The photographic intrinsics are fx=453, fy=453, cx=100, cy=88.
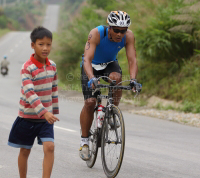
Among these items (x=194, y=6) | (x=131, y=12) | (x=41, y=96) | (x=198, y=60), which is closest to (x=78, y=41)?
(x=131, y=12)

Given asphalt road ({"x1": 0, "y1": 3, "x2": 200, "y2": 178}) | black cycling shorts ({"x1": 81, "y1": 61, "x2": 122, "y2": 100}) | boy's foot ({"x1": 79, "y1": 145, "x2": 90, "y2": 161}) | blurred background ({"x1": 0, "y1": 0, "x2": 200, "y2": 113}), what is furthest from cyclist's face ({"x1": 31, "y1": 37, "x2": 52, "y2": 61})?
blurred background ({"x1": 0, "y1": 0, "x2": 200, "y2": 113})

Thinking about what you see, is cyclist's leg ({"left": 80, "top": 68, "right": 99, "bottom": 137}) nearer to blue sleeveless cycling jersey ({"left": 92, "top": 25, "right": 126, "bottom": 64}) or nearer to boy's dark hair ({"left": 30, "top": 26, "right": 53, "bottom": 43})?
blue sleeveless cycling jersey ({"left": 92, "top": 25, "right": 126, "bottom": 64})

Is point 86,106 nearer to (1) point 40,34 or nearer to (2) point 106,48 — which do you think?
(2) point 106,48

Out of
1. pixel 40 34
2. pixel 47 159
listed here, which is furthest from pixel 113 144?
pixel 40 34

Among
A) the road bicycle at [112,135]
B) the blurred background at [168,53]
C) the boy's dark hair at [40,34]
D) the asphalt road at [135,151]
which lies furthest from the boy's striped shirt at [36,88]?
the blurred background at [168,53]

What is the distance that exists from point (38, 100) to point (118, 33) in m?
1.80

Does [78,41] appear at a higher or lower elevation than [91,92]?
higher

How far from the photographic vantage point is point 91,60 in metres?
5.95

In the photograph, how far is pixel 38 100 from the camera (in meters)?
4.48

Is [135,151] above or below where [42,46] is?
below

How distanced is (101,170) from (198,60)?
10.5 metres

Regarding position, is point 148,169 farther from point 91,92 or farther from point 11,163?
point 11,163

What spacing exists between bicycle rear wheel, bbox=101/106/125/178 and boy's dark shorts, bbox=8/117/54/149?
95cm

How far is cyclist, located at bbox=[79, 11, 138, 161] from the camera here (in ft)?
18.9
